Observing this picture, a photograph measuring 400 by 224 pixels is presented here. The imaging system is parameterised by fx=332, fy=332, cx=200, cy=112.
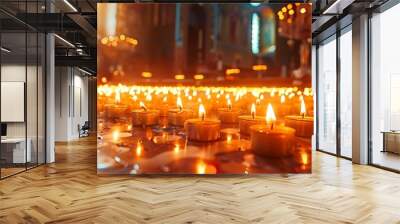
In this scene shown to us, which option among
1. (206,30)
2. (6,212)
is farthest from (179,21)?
(6,212)

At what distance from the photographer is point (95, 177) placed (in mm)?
5727

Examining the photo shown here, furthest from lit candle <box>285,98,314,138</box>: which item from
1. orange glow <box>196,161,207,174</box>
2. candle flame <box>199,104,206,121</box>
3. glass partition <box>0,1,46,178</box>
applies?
glass partition <box>0,1,46,178</box>

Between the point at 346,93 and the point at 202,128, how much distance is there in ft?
13.9

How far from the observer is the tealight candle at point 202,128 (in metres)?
5.62

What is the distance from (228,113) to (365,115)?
338 centimetres

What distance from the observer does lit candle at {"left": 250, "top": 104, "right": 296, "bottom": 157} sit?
216 inches

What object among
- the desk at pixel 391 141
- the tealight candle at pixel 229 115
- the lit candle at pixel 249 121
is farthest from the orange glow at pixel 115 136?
the desk at pixel 391 141

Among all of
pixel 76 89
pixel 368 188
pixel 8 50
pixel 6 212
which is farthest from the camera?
pixel 76 89

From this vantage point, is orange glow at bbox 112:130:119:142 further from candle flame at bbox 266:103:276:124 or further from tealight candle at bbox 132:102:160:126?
candle flame at bbox 266:103:276:124

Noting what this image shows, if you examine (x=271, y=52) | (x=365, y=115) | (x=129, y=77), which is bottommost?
(x=365, y=115)

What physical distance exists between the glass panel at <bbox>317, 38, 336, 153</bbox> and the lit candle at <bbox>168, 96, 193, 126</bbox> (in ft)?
15.6

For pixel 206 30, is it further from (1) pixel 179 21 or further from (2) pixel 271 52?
(2) pixel 271 52

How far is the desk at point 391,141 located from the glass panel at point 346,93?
712 millimetres

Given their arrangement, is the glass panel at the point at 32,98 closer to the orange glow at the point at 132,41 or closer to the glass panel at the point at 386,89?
the orange glow at the point at 132,41
